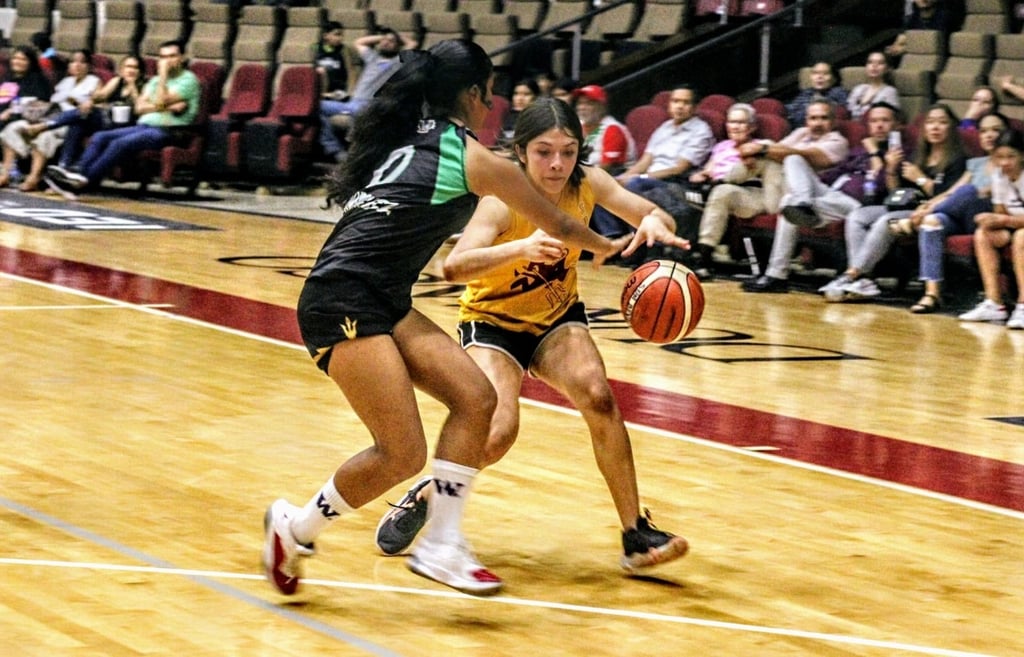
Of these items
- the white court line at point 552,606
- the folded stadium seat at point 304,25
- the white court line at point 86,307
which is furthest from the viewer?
the folded stadium seat at point 304,25

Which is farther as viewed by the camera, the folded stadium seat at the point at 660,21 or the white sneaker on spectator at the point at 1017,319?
the folded stadium seat at the point at 660,21

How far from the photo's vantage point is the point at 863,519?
535cm

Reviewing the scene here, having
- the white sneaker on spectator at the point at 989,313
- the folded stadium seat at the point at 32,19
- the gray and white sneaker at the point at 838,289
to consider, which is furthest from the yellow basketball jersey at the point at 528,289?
the folded stadium seat at the point at 32,19

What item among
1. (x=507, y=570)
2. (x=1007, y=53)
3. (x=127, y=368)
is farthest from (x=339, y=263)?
(x=1007, y=53)

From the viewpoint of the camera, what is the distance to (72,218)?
14.0 meters

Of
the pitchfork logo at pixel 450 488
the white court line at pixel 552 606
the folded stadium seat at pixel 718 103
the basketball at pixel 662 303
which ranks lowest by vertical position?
the white court line at pixel 552 606

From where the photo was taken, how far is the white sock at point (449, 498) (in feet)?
14.1

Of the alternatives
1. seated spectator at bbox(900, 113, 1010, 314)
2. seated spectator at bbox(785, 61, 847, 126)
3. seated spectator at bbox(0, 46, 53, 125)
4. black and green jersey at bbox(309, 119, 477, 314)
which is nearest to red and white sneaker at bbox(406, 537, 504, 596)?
black and green jersey at bbox(309, 119, 477, 314)

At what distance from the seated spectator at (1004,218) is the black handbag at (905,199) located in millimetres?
576

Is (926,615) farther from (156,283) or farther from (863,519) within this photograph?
(156,283)

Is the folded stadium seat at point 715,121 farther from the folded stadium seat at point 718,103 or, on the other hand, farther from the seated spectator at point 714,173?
the seated spectator at point 714,173

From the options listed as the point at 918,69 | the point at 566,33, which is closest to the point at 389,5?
the point at 566,33

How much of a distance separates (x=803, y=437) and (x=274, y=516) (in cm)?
292

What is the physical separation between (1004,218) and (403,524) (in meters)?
6.04
